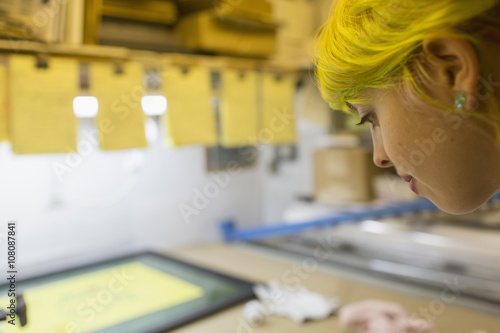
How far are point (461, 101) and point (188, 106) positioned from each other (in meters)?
1.17

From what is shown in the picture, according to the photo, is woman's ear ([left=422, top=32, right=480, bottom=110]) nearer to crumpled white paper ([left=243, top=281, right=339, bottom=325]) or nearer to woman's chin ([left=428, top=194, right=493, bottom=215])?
woman's chin ([left=428, top=194, right=493, bottom=215])

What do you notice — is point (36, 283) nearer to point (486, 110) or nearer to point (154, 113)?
point (154, 113)

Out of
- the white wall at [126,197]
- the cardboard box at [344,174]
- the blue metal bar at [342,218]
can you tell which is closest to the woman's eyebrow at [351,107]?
the blue metal bar at [342,218]

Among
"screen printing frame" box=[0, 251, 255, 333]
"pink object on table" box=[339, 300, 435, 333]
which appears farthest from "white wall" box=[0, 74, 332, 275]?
"pink object on table" box=[339, 300, 435, 333]

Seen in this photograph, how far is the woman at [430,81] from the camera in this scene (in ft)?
1.72

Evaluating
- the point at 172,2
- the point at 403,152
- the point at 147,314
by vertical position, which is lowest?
the point at 147,314

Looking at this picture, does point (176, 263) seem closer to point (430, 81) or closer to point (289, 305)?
point (289, 305)

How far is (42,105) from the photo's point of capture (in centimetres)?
128

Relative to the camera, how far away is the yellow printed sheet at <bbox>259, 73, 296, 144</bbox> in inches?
72.7

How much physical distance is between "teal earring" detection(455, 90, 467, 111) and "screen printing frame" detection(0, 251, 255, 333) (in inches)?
38.5

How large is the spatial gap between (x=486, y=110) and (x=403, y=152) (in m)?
0.12

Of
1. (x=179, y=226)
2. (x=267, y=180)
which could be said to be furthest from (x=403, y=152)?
(x=267, y=180)

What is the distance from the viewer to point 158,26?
1636mm

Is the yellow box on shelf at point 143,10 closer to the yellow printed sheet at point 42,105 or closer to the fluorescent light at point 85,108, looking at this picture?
the yellow printed sheet at point 42,105
